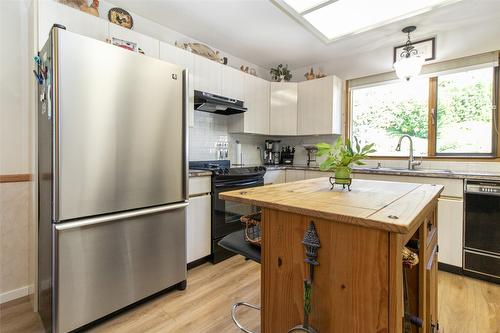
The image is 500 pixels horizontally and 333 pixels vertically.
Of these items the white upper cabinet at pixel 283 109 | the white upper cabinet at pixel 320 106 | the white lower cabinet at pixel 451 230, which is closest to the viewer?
the white lower cabinet at pixel 451 230

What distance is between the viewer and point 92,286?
151cm

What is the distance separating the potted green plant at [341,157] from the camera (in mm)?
1320

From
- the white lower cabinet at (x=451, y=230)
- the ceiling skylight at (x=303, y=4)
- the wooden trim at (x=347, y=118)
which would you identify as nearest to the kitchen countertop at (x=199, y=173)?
the ceiling skylight at (x=303, y=4)

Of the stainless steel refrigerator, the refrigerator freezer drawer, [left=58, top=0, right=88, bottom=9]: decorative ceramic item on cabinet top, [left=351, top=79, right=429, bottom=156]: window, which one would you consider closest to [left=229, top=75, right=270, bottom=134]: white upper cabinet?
[left=351, top=79, right=429, bottom=156]: window

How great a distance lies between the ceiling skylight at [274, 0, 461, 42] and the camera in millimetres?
1531

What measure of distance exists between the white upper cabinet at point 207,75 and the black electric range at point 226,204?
0.89 metres

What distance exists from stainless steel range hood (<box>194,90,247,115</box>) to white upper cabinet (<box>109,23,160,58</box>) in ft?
1.69

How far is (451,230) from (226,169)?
2.20 m

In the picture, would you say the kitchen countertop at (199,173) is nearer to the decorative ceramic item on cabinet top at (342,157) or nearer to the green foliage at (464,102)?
the decorative ceramic item on cabinet top at (342,157)

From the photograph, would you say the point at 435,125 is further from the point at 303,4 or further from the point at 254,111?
the point at 303,4

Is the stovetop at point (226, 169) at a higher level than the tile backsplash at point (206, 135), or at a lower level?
lower

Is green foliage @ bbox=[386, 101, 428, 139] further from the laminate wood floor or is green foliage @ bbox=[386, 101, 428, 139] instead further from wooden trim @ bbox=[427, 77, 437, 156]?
the laminate wood floor

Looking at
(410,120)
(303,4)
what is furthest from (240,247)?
(410,120)

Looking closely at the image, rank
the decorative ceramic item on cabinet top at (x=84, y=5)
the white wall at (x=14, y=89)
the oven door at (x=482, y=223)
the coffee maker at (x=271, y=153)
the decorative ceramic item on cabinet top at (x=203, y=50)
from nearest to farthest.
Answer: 1. the white wall at (x=14, y=89)
2. the decorative ceramic item on cabinet top at (x=84, y=5)
3. the oven door at (x=482, y=223)
4. the decorative ceramic item on cabinet top at (x=203, y=50)
5. the coffee maker at (x=271, y=153)
